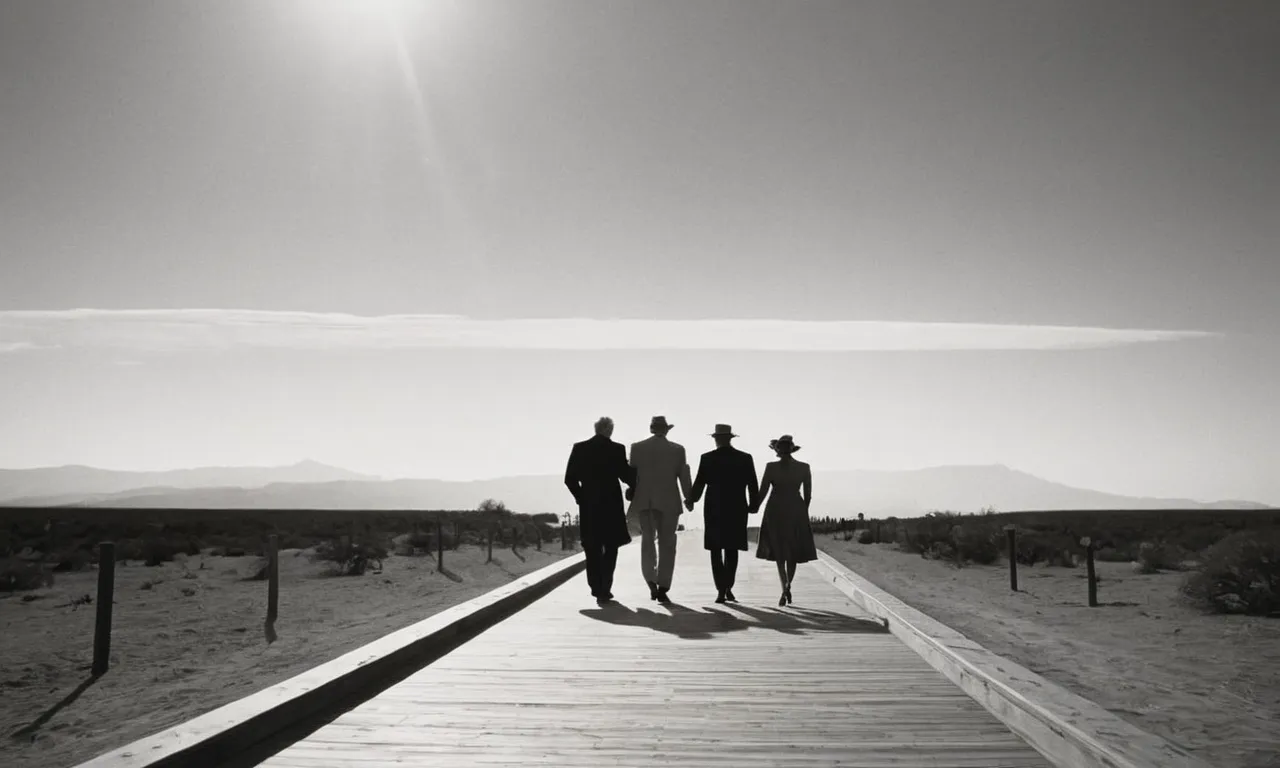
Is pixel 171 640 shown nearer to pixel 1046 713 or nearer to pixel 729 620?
pixel 729 620

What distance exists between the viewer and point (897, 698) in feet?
18.2

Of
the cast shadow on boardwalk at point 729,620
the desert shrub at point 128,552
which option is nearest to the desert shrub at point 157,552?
the desert shrub at point 128,552

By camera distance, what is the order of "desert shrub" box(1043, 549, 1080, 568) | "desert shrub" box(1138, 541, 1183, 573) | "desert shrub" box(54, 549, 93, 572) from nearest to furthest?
1. "desert shrub" box(1138, 541, 1183, 573)
2. "desert shrub" box(54, 549, 93, 572)
3. "desert shrub" box(1043, 549, 1080, 568)

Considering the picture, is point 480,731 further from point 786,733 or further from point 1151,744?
point 1151,744

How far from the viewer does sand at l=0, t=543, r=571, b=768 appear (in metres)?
7.07

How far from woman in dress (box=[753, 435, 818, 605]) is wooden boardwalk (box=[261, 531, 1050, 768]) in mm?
2098

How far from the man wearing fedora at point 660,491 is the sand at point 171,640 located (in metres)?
3.10

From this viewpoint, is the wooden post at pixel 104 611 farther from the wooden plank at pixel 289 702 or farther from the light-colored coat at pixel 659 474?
the light-colored coat at pixel 659 474

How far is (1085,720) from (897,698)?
1.49 meters

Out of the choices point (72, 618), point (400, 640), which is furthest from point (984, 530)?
point (400, 640)

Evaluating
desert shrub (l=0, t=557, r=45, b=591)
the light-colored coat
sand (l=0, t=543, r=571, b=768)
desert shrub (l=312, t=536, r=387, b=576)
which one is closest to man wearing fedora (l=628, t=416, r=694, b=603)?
the light-colored coat

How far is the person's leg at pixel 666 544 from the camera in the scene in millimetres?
10742

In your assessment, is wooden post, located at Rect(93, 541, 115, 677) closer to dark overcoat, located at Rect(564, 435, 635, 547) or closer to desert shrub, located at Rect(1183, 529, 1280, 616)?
dark overcoat, located at Rect(564, 435, 635, 547)

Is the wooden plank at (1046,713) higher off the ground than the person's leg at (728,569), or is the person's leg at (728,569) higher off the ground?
the person's leg at (728,569)
